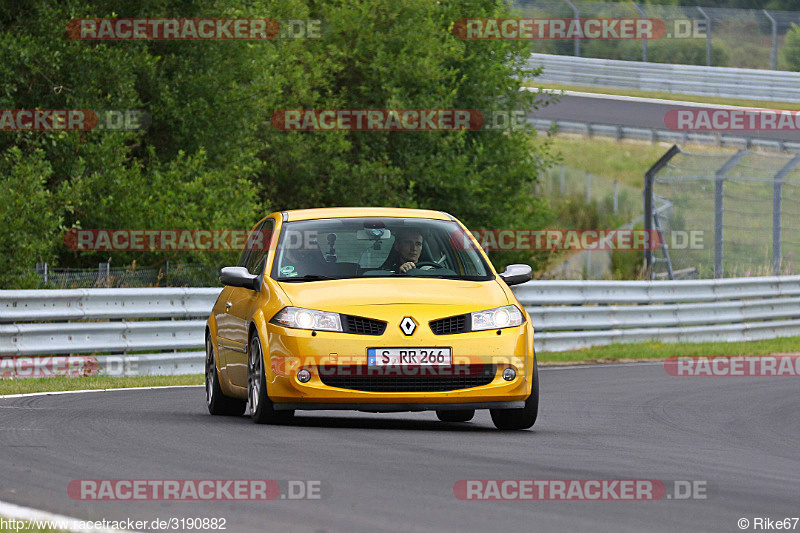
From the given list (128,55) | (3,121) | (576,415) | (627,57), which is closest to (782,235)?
(128,55)

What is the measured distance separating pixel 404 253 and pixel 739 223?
1766 cm

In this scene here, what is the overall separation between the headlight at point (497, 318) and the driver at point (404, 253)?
89 cm

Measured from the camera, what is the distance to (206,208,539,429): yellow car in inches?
370

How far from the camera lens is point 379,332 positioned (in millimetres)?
9391

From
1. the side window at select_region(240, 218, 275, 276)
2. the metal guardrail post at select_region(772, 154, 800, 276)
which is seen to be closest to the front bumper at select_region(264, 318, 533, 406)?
the side window at select_region(240, 218, 275, 276)

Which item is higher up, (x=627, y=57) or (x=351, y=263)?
(x=627, y=57)

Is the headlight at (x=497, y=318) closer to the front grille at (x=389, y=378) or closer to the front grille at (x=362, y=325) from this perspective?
the front grille at (x=389, y=378)

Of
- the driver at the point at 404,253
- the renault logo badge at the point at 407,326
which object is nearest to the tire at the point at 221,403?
the driver at the point at 404,253

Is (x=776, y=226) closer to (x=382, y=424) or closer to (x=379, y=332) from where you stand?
(x=382, y=424)

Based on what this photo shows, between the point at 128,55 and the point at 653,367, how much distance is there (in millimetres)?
10592

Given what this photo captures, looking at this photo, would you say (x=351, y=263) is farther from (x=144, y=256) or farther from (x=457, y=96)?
(x=457, y=96)

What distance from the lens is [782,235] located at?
26719 mm

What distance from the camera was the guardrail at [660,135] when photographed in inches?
1733

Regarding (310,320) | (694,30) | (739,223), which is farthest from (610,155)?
(310,320)
